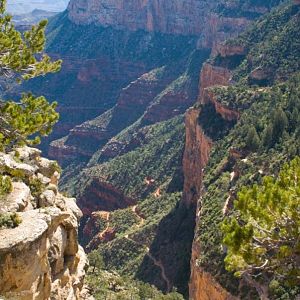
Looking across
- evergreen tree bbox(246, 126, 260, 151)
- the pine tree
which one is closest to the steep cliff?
evergreen tree bbox(246, 126, 260, 151)

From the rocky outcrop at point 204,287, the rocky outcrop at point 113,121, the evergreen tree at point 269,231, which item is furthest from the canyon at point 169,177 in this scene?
the evergreen tree at point 269,231

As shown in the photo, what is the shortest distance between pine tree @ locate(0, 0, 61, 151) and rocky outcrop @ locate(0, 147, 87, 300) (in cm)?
250

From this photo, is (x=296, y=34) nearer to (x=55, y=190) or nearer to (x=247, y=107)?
(x=247, y=107)

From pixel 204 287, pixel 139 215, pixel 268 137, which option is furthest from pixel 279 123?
pixel 139 215

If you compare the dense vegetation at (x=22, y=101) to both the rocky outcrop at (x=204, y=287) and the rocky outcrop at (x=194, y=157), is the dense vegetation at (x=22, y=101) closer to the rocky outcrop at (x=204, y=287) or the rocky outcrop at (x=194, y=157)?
the rocky outcrop at (x=204, y=287)

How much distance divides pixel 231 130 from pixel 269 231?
50.1m

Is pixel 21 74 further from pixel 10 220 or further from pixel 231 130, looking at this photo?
pixel 231 130

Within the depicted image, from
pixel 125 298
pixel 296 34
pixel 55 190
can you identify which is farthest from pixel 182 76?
pixel 55 190

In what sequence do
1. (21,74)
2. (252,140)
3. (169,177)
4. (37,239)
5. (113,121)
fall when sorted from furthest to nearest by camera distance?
1. (113,121)
2. (169,177)
3. (252,140)
4. (21,74)
5. (37,239)

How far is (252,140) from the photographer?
2400 inches

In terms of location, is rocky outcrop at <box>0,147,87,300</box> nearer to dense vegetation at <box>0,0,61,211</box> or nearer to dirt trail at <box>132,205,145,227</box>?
dense vegetation at <box>0,0,61,211</box>

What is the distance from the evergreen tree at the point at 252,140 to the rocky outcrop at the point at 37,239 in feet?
95.1

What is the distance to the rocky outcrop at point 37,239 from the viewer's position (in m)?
23.1

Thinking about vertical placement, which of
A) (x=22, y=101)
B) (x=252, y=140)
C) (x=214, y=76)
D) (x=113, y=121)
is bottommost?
(x=113, y=121)
